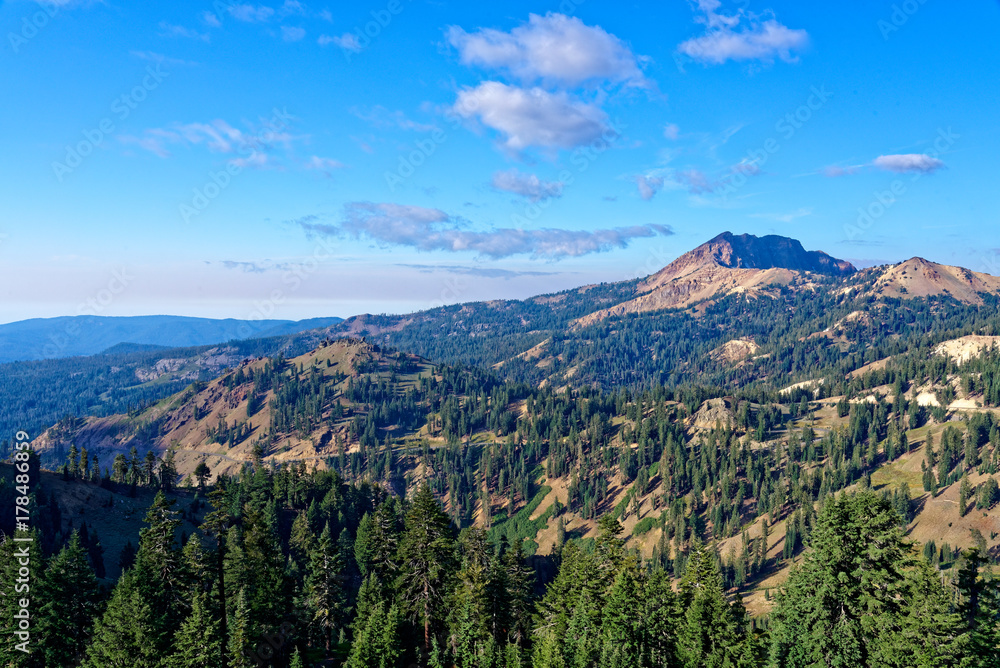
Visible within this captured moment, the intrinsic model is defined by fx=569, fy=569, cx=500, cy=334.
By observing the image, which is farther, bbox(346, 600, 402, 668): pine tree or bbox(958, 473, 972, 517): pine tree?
bbox(958, 473, 972, 517): pine tree

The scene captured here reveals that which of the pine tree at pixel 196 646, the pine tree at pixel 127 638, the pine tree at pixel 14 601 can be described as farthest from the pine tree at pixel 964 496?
the pine tree at pixel 14 601

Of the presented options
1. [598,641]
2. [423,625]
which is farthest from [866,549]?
[423,625]

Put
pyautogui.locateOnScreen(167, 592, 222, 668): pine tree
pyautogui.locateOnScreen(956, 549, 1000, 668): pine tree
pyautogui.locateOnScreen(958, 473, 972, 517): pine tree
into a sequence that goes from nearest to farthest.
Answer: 1. pyautogui.locateOnScreen(956, 549, 1000, 668): pine tree
2. pyautogui.locateOnScreen(167, 592, 222, 668): pine tree
3. pyautogui.locateOnScreen(958, 473, 972, 517): pine tree

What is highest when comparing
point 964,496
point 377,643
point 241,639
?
point 241,639

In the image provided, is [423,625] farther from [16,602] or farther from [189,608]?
[16,602]

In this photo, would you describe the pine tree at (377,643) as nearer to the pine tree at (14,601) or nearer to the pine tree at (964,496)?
the pine tree at (14,601)

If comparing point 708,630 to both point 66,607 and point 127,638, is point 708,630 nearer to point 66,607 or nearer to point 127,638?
point 127,638

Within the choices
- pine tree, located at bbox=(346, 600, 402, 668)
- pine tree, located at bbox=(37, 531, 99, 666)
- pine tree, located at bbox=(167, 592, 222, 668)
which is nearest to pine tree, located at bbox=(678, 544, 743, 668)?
pine tree, located at bbox=(346, 600, 402, 668)

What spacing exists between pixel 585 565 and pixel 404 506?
95.1 meters

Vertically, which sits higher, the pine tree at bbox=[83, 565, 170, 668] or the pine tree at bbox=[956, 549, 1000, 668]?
the pine tree at bbox=[956, 549, 1000, 668]

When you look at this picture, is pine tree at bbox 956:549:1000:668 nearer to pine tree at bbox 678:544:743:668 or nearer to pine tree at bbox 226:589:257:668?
pine tree at bbox 678:544:743:668

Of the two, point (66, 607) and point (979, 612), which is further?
point (66, 607)

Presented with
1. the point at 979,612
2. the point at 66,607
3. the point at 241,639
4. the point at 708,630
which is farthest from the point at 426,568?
the point at 979,612

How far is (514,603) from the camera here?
64.9 meters
